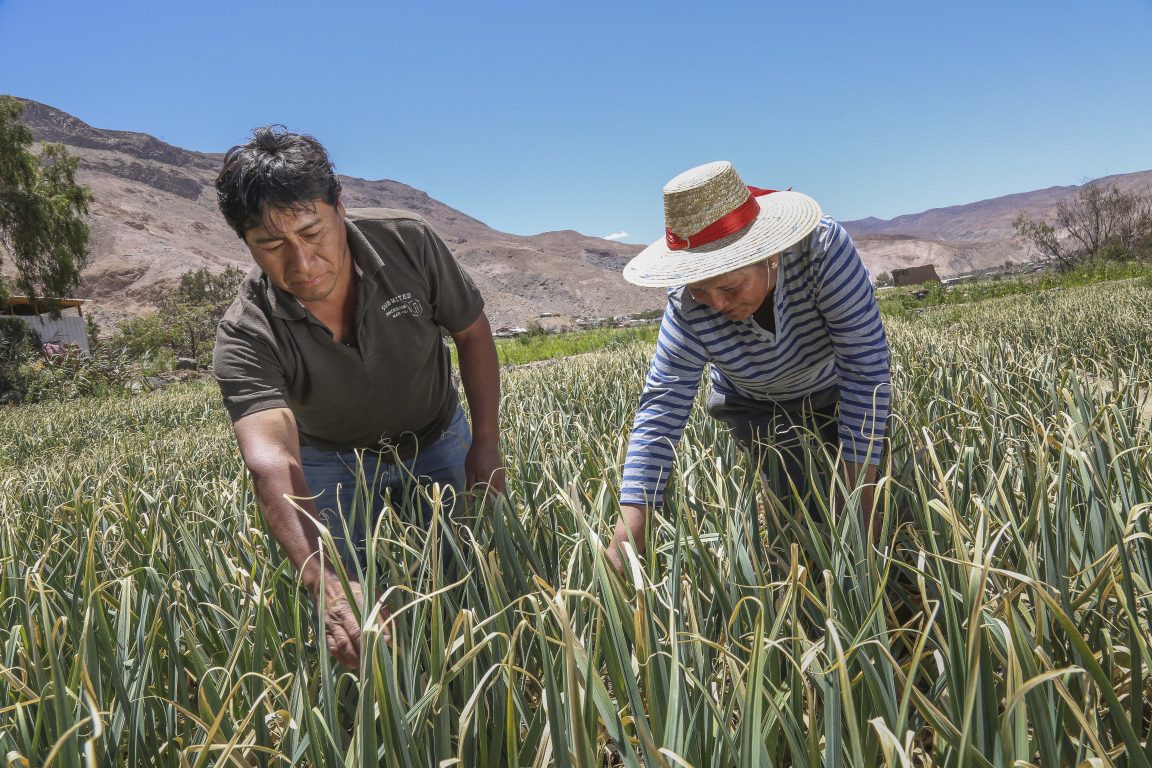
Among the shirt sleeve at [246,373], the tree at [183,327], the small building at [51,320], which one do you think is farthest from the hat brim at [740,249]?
the small building at [51,320]

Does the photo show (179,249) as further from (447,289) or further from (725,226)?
(725,226)

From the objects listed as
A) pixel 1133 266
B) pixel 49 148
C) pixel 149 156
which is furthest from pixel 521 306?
pixel 149 156

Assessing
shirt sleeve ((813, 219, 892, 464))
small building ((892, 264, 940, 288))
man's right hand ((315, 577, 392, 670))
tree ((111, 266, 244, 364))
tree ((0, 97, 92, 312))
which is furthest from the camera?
small building ((892, 264, 940, 288))

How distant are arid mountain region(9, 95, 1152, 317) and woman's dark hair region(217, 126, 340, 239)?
81.4ft

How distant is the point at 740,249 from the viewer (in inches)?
49.8

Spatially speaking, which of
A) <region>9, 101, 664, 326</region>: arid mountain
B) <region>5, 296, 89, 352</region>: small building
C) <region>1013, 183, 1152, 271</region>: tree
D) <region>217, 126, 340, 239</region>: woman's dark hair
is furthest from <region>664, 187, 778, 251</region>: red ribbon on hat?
<region>9, 101, 664, 326</region>: arid mountain

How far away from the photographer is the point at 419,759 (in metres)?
0.76

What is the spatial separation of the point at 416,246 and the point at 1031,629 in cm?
138

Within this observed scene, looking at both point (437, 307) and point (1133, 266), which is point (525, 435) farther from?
point (1133, 266)

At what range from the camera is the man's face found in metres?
1.33

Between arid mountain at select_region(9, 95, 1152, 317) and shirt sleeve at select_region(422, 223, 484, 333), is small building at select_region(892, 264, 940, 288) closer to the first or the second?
arid mountain at select_region(9, 95, 1152, 317)

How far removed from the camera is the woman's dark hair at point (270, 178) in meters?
1.29

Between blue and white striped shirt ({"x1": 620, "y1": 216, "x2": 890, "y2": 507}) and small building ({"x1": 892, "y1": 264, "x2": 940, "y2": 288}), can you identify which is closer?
blue and white striped shirt ({"x1": 620, "y1": 216, "x2": 890, "y2": 507})

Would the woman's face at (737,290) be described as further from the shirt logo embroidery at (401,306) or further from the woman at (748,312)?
the shirt logo embroidery at (401,306)
